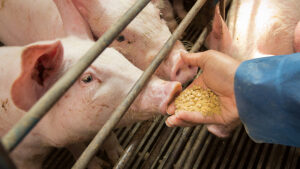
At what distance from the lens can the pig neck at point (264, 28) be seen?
194 centimetres

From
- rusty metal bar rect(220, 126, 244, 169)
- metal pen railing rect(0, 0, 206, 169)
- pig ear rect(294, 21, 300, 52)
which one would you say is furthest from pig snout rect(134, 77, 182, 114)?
pig ear rect(294, 21, 300, 52)

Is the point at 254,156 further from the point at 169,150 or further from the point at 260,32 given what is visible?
the point at 260,32

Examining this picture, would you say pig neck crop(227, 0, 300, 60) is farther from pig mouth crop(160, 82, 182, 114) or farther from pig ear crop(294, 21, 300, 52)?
pig mouth crop(160, 82, 182, 114)

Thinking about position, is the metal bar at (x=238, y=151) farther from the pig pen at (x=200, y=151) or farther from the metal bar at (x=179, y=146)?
the metal bar at (x=179, y=146)

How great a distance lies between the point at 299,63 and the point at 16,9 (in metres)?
2.24

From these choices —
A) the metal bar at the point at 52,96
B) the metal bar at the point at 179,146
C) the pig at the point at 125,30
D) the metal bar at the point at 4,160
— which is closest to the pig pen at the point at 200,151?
the metal bar at the point at 179,146

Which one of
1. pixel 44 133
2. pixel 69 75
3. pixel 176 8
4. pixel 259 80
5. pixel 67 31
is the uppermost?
pixel 69 75

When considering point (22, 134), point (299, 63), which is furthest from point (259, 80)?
point (22, 134)

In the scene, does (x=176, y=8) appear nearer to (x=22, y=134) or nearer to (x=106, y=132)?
(x=106, y=132)

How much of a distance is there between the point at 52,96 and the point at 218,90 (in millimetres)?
973

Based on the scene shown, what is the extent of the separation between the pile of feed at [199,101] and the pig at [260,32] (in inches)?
24.2

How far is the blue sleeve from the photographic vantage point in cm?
108

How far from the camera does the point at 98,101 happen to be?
138 cm

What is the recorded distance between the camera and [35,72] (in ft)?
4.22
